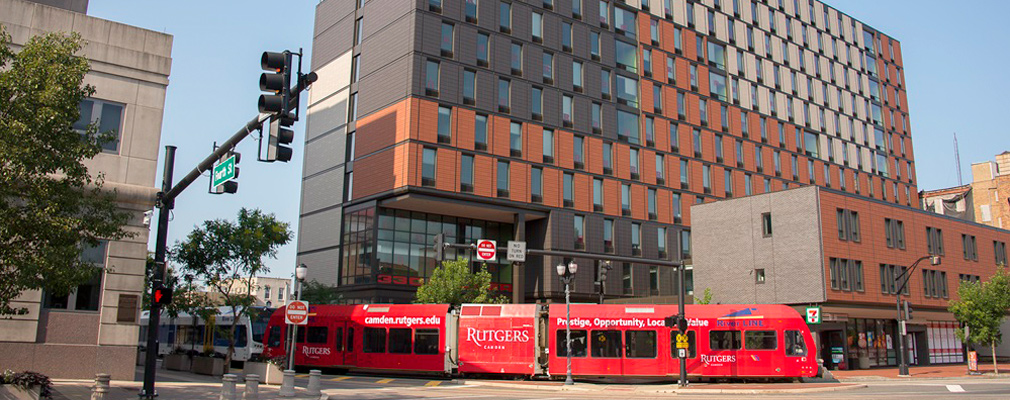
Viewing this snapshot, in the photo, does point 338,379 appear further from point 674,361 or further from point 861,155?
point 861,155

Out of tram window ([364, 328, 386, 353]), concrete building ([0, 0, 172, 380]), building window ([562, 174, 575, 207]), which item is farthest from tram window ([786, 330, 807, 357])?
building window ([562, 174, 575, 207])

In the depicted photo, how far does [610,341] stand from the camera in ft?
103

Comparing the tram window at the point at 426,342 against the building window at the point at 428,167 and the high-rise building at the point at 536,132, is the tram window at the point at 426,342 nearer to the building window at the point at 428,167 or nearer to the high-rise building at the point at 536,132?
the high-rise building at the point at 536,132

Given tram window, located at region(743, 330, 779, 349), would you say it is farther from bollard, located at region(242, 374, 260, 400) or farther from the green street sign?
the green street sign

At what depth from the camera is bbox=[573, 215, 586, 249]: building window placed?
5672 centimetres

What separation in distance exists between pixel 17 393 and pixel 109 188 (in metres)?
9.37

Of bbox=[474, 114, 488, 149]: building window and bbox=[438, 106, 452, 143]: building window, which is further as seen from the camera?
bbox=[474, 114, 488, 149]: building window

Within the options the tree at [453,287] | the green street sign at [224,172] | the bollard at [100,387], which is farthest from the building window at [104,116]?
the tree at [453,287]

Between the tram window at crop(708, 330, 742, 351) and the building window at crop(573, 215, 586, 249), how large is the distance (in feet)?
82.2

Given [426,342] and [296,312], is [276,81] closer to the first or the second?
[296,312]

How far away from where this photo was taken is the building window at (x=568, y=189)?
187ft

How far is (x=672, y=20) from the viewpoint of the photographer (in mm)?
69438

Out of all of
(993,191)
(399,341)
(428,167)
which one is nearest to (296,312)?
(399,341)

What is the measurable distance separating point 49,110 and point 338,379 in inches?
734
